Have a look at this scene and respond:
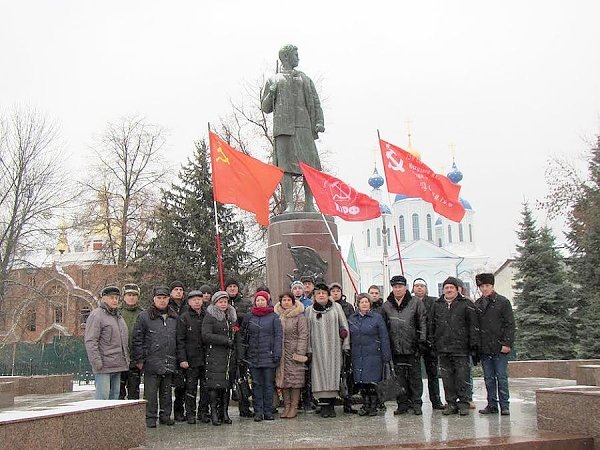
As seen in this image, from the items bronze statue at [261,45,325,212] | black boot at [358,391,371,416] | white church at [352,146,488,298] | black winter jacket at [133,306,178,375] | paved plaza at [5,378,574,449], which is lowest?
paved plaza at [5,378,574,449]

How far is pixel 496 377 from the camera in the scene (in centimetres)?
767

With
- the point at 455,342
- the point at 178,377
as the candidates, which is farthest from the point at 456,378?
the point at 178,377

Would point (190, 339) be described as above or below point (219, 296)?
below

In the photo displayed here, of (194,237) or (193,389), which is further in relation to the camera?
(194,237)

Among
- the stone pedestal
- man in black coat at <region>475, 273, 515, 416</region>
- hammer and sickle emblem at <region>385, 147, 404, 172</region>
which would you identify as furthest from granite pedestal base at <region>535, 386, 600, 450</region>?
hammer and sickle emblem at <region>385, 147, 404, 172</region>

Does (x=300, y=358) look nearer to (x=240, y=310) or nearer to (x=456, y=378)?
(x=240, y=310)

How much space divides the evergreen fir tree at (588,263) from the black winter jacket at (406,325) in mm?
12264

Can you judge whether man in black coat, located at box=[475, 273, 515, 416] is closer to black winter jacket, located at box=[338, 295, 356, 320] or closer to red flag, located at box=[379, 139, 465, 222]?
black winter jacket, located at box=[338, 295, 356, 320]

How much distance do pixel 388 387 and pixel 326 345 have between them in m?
0.83

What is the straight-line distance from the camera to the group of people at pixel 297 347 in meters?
7.45

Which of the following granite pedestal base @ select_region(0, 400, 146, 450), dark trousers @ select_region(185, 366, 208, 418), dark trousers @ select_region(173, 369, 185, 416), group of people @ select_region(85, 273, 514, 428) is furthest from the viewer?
dark trousers @ select_region(173, 369, 185, 416)

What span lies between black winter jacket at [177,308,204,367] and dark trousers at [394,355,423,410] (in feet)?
7.47

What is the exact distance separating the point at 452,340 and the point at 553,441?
2173mm

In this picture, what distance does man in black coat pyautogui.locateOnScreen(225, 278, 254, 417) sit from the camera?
8.07m
